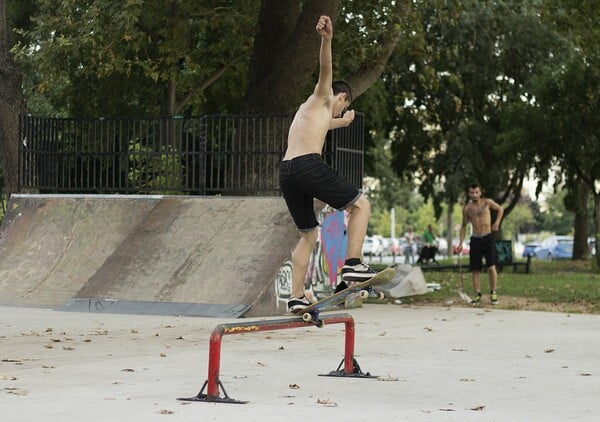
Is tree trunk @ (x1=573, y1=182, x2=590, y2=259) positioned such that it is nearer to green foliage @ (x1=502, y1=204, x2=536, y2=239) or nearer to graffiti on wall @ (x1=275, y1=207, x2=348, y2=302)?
graffiti on wall @ (x1=275, y1=207, x2=348, y2=302)

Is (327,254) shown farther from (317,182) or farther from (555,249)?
(555,249)

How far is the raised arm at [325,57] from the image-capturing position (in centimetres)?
895

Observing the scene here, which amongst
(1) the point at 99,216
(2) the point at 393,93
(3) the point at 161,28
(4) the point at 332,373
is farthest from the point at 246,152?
(2) the point at 393,93

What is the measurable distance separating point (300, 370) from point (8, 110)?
13396 millimetres

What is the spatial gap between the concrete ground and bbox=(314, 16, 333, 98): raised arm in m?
2.34

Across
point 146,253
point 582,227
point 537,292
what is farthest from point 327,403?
point 582,227

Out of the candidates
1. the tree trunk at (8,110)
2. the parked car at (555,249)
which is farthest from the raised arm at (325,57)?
the parked car at (555,249)

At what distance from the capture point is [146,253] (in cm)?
1777

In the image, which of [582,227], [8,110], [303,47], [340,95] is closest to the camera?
[340,95]

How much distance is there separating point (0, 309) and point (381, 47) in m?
10.6

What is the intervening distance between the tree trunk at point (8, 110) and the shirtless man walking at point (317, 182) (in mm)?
13365

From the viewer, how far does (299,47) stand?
21016 mm

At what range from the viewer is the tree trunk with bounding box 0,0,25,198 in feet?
71.7

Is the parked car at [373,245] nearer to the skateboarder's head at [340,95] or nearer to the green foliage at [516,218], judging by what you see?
the green foliage at [516,218]
